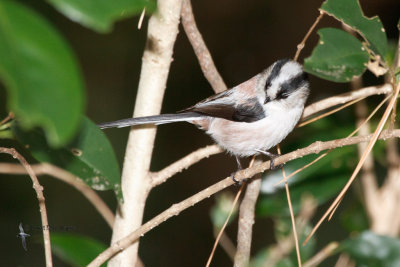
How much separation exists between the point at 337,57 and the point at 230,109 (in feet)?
3.72

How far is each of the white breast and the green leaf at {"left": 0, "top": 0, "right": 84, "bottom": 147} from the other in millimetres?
1832

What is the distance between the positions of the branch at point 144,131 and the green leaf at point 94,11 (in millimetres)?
942

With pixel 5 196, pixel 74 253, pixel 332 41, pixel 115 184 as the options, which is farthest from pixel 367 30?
pixel 5 196

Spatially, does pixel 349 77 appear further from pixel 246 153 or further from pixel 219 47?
pixel 219 47

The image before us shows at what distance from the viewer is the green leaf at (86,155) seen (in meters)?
1.26

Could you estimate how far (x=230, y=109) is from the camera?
A: 8.46 feet

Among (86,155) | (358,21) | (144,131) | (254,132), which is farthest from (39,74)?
(254,132)

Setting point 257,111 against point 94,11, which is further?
point 257,111

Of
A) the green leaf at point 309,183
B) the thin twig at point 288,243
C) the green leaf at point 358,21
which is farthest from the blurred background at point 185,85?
the green leaf at point 358,21

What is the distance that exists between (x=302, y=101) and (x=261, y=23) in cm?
224

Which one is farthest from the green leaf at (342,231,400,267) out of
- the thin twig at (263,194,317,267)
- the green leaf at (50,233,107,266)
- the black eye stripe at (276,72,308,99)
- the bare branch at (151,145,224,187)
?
the black eye stripe at (276,72,308,99)

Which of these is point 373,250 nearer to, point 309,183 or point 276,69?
point 309,183

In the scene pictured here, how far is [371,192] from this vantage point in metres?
2.30

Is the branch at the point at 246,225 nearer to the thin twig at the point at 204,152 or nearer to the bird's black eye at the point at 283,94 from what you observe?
the thin twig at the point at 204,152
